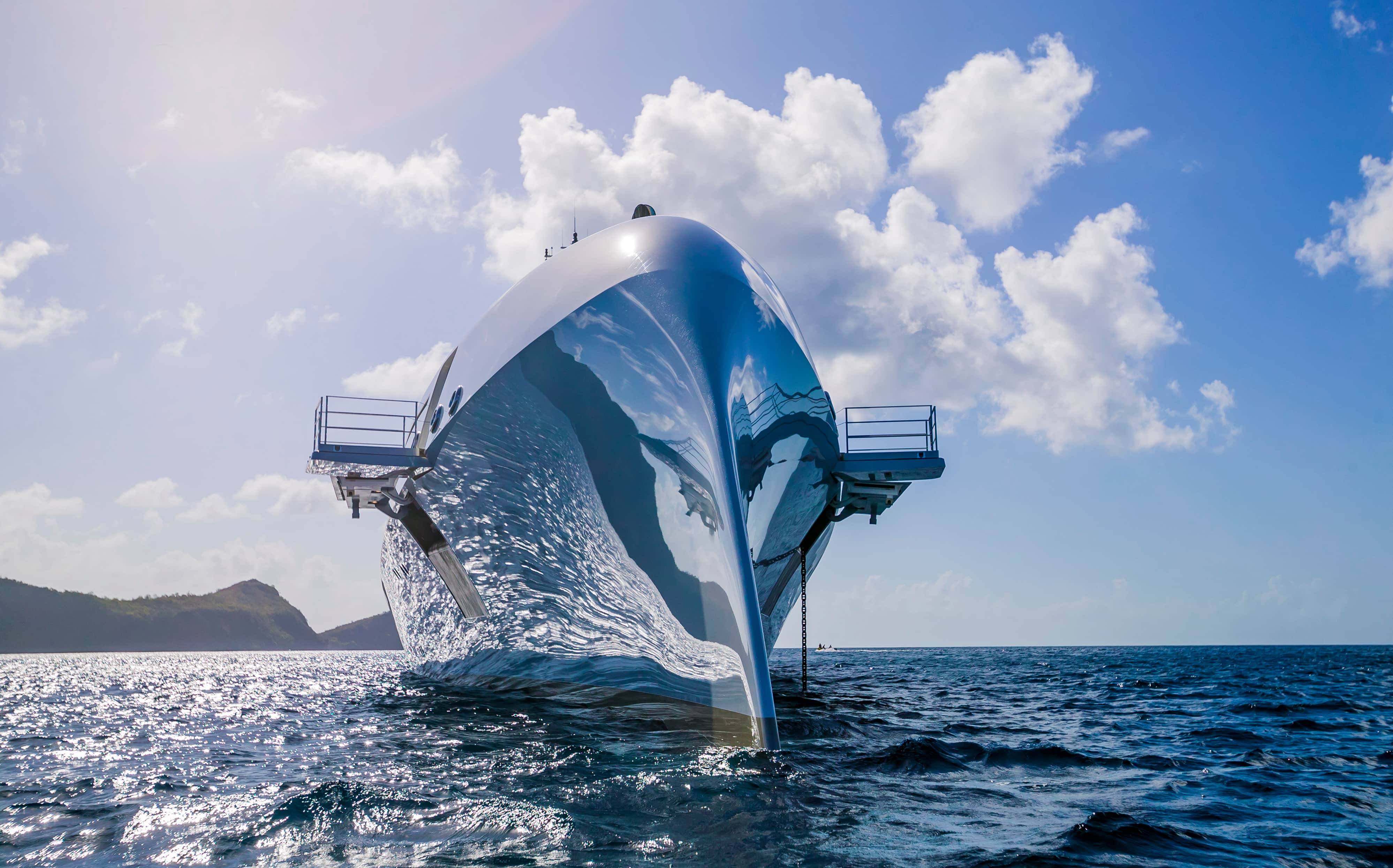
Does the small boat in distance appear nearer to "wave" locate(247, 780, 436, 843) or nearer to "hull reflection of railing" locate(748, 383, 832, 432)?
"hull reflection of railing" locate(748, 383, 832, 432)


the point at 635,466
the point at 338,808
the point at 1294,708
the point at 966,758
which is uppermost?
the point at 635,466

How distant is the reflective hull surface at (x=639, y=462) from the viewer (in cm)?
877

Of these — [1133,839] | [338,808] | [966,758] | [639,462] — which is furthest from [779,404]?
[338,808]

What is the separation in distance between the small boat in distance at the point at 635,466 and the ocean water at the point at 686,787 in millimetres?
954

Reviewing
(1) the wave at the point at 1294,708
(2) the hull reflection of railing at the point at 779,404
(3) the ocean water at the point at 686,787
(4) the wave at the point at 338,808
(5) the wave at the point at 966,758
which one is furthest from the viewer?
(1) the wave at the point at 1294,708

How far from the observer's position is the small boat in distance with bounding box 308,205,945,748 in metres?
8.82

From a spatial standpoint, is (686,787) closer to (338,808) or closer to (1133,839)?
(338,808)

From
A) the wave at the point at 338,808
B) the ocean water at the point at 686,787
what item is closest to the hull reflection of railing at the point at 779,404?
the ocean water at the point at 686,787

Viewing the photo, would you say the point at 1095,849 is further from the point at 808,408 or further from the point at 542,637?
the point at 542,637

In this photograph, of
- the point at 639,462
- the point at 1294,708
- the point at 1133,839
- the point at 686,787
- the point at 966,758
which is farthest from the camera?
the point at 1294,708

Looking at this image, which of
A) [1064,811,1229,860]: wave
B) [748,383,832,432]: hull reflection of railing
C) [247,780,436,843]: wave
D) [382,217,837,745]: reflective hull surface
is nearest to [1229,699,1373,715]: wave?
[382,217,837,745]: reflective hull surface

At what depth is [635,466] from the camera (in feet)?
30.4

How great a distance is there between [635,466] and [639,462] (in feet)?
0.26

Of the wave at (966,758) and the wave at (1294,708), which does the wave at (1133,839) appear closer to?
the wave at (966,758)
